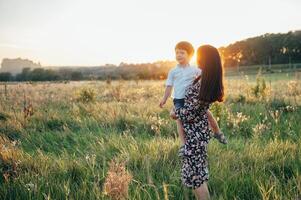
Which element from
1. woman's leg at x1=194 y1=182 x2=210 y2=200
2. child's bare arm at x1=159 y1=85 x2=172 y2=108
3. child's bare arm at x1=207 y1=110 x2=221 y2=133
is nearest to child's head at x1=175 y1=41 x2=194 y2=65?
child's bare arm at x1=159 y1=85 x2=172 y2=108

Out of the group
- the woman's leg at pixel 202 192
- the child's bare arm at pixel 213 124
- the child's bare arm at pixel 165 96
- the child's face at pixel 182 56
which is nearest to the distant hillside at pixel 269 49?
the child's bare arm at pixel 165 96

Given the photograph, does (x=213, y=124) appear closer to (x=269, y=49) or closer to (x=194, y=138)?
(x=194, y=138)

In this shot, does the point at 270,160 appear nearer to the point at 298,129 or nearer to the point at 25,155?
the point at 298,129

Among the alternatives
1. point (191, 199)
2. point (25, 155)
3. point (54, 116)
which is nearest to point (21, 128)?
point (54, 116)

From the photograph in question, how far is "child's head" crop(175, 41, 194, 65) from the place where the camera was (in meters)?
3.47

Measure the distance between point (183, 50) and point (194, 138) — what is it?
1.01 meters

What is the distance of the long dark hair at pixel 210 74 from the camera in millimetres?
2895

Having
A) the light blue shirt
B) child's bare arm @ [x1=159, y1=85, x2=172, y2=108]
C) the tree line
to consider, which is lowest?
child's bare arm @ [x1=159, y1=85, x2=172, y2=108]

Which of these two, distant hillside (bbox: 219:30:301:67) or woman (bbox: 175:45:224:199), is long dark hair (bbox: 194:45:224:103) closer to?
woman (bbox: 175:45:224:199)

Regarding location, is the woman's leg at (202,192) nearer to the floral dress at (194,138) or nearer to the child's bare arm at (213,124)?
the floral dress at (194,138)

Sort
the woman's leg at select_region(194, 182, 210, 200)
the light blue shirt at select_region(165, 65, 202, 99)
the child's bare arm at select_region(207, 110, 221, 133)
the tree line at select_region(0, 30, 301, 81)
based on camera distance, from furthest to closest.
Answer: the tree line at select_region(0, 30, 301, 81)
the light blue shirt at select_region(165, 65, 202, 99)
the child's bare arm at select_region(207, 110, 221, 133)
the woman's leg at select_region(194, 182, 210, 200)

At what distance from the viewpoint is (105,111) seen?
25.6 feet

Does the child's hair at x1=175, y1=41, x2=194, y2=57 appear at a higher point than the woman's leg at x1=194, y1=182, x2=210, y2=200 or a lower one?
higher

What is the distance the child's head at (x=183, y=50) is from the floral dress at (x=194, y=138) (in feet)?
1.85
